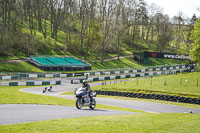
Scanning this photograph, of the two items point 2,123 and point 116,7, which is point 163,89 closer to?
point 2,123

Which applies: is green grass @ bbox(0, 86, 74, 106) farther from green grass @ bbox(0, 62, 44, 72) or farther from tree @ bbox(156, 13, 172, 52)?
tree @ bbox(156, 13, 172, 52)

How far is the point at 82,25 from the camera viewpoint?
74.6m

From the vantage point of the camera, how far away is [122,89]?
125 feet

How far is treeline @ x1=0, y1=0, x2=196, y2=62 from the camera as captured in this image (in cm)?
6550

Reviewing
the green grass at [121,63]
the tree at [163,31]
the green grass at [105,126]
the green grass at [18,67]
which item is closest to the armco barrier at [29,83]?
the green grass at [18,67]

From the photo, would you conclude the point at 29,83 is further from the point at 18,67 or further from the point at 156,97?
the point at 156,97

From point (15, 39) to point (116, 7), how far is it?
34.6 m

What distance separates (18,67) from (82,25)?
27.2 metres

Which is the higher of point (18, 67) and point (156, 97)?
point (18, 67)

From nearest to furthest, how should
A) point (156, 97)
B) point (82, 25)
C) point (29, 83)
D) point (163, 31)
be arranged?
point (156, 97) < point (29, 83) < point (82, 25) < point (163, 31)

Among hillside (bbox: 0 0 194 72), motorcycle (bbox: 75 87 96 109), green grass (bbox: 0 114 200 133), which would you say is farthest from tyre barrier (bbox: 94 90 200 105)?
hillside (bbox: 0 0 194 72)

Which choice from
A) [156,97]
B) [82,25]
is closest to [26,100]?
[156,97]

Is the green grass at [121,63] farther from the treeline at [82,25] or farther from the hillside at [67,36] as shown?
the treeline at [82,25]

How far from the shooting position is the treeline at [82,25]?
65.5m
